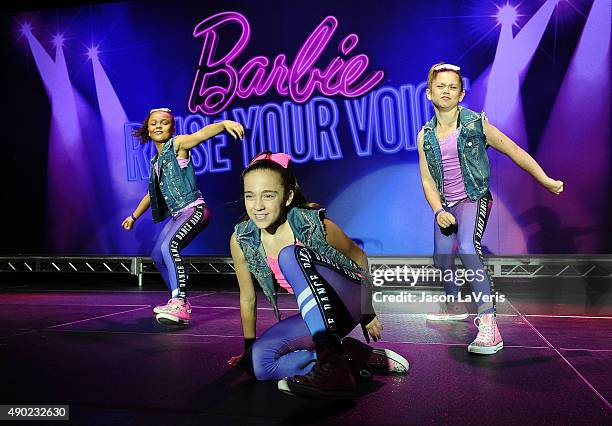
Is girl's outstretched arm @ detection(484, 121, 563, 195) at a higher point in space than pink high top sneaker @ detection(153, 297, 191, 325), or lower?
higher

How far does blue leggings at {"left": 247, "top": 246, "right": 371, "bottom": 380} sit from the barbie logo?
4.46 m

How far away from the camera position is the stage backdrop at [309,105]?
5688mm

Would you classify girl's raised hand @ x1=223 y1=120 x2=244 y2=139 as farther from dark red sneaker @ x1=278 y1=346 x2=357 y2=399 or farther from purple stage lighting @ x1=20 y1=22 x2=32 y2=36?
purple stage lighting @ x1=20 y1=22 x2=32 y2=36

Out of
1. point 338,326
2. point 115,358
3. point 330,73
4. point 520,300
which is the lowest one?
point 520,300

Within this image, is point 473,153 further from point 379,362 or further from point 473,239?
point 379,362

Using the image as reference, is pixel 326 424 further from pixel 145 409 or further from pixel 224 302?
pixel 224 302

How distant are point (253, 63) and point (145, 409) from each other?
5314 millimetres

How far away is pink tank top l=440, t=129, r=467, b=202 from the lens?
9.15 feet

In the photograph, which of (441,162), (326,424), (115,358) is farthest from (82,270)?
(326,424)

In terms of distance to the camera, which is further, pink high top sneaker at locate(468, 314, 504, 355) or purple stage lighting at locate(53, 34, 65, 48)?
purple stage lighting at locate(53, 34, 65, 48)

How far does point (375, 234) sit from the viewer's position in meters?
6.10

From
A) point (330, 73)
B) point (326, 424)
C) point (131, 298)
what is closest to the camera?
point (326, 424)

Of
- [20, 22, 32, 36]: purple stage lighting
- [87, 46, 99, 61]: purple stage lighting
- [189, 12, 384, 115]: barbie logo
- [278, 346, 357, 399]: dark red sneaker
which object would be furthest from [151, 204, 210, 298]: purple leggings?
[20, 22, 32, 36]: purple stage lighting

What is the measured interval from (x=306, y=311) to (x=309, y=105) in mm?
4766
